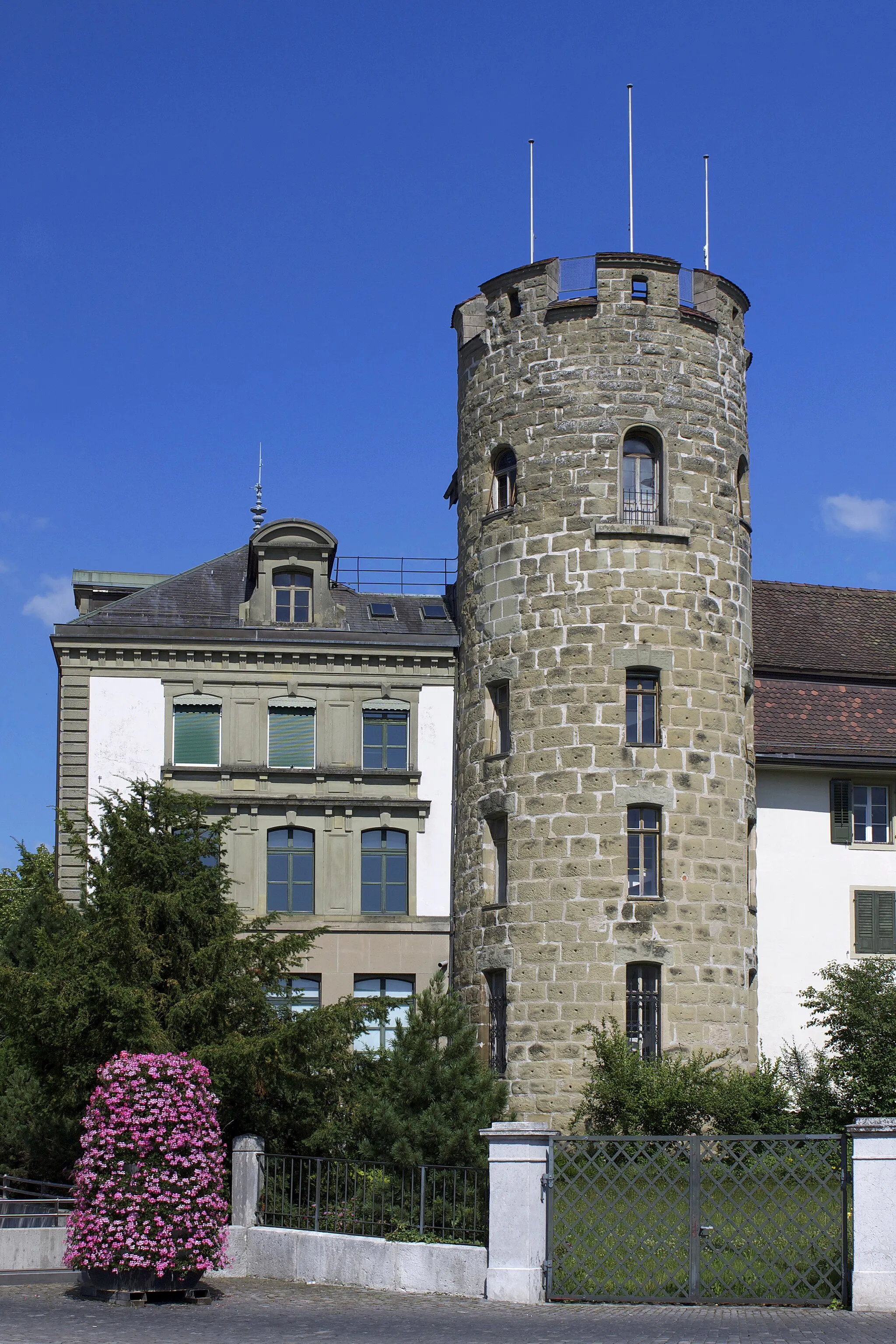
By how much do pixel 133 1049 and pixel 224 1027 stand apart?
128 cm

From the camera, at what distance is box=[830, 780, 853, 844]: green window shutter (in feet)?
111

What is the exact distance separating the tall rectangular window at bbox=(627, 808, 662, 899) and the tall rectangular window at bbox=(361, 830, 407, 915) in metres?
4.86

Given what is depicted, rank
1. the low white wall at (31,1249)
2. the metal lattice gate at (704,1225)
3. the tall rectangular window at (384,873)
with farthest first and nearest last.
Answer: the tall rectangular window at (384,873) < the low white wall at (31,1249) < the metal lattice gate at (704,1225)

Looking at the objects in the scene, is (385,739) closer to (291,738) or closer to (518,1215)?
(291,738)

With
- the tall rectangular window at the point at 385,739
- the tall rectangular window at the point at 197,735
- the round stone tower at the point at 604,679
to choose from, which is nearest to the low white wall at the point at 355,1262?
the round stone tower at the point at 604,679

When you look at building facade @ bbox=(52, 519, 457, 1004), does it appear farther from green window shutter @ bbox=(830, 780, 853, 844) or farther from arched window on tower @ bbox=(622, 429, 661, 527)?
green window shutter @ bbox=(830, 780, 853, 844)

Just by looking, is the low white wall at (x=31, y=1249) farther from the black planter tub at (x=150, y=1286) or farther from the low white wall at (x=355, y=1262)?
the black planter tub at (x=150, y=1286)

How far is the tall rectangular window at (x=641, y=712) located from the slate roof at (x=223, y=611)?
4234 mm

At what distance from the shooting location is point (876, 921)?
110 feet

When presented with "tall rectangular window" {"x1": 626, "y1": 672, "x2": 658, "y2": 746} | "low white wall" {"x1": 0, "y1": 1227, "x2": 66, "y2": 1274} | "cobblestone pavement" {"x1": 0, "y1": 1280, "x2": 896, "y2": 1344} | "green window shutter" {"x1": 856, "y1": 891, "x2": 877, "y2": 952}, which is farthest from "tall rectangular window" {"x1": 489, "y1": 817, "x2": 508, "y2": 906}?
"cobblestone pavement" {"x1": 0, "y1": 1280, "x2": 896, "y2": 1344}

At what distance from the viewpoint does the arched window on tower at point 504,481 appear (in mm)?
31812

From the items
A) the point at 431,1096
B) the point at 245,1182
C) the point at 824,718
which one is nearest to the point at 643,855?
the point at 824,718

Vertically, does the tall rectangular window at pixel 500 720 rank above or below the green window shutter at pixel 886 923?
above

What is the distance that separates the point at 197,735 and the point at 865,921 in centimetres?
1292
